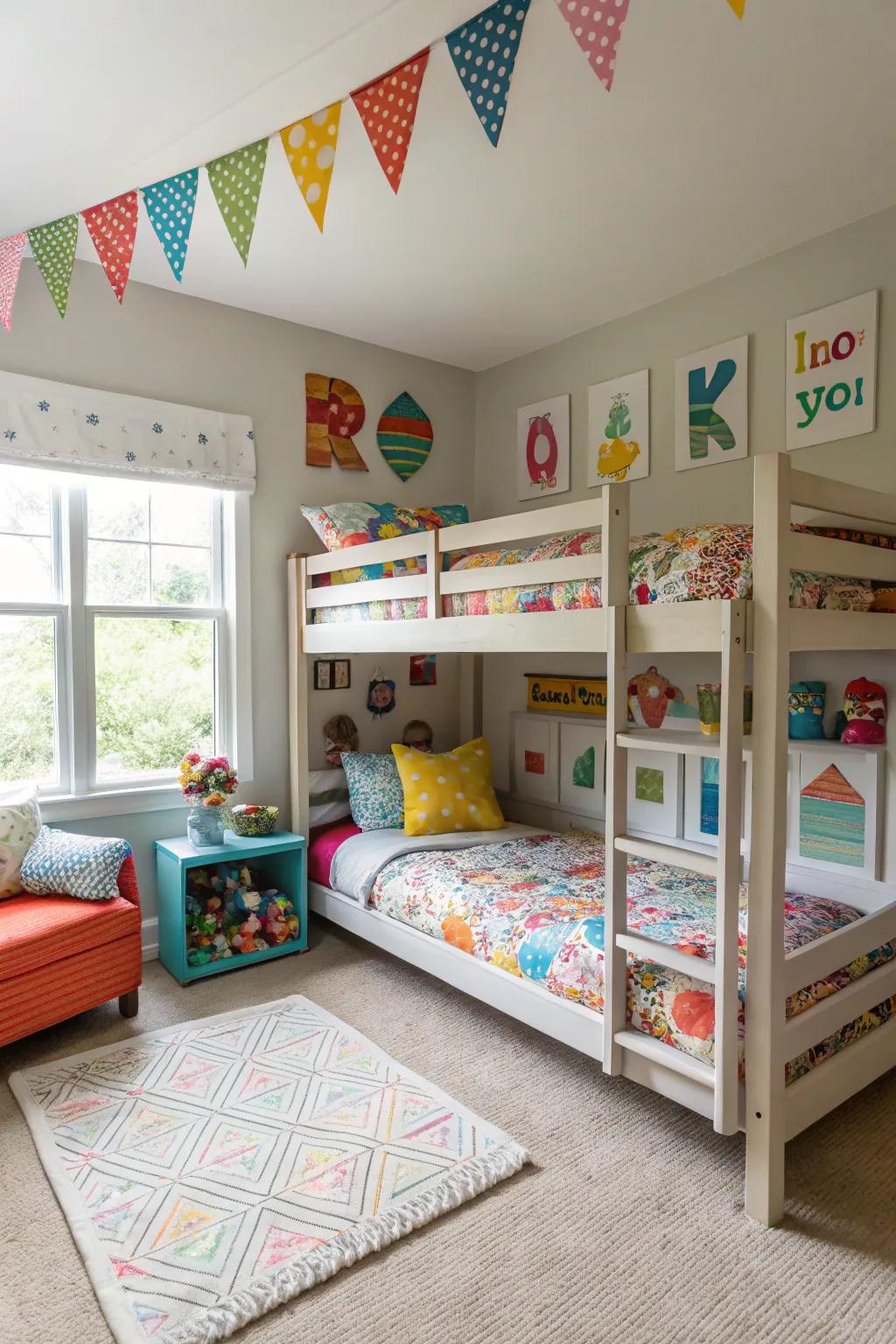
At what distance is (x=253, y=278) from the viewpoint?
3133 millimetres

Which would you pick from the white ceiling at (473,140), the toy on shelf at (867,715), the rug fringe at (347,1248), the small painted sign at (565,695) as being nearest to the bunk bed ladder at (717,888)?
the rug fringe at (347,1248)

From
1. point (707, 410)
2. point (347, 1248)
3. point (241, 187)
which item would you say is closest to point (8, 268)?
point (241, 187)

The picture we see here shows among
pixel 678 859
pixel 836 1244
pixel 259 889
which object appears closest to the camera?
pixel 836 1244

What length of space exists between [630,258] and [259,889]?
115 inches

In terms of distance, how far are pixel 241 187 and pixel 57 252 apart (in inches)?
30.8

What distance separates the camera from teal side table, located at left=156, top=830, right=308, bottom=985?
3049mm

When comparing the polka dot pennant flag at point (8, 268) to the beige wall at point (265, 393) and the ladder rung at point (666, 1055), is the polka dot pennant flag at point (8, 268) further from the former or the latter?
the ladder rung at point (666, 1055)

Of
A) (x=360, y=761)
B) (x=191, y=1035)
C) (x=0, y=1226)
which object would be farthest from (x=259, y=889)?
(x=0, y=1226)

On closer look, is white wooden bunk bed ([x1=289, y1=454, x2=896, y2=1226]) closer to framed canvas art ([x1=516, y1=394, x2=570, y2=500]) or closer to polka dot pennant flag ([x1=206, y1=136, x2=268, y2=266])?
polka dot pennant flag ([x1=206, y1=136, x2=268, y2=266])

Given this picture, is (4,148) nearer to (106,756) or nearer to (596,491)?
(106,756)

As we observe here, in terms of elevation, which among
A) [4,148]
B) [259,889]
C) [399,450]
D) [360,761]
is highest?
[4,148]

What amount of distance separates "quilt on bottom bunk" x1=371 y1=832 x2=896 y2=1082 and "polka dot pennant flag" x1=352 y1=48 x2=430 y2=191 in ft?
6.51

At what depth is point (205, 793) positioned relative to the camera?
3154 millimetres

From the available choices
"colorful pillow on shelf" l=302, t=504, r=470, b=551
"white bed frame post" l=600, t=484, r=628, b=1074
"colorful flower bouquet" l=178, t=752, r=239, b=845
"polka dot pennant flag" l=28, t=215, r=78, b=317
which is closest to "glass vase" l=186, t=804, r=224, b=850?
"colorful flower bouquet" l=178, t=752, r=239, b=845
